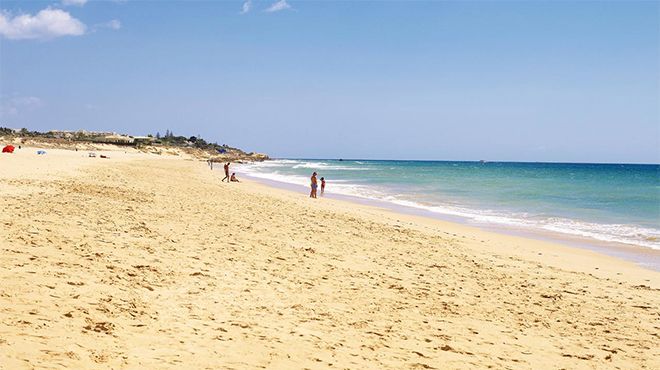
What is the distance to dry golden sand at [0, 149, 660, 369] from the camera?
4941 millimetres

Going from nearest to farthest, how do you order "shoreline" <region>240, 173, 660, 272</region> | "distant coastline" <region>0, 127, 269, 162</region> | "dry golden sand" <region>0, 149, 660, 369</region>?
"dry golden sand" <region>0, 149, 660, 369</region> < "shoreline" <region>240, 173, 660, 272</region> < "distant coastline" <region>0, 127, 269, 162</region>

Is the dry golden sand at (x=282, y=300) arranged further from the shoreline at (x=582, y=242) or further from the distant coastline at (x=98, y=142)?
the distant coastline at (x=98, y=142)

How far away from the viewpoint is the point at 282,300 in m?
6.86

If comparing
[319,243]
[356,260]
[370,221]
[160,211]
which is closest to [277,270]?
[356,260]

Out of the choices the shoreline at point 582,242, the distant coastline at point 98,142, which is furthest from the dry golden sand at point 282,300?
the distant coastline at point 98,142

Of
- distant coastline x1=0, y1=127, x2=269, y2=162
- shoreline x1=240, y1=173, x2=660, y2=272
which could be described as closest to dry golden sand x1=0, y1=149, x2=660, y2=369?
shoreline x1=240, y1=173, x2=660, y2=272

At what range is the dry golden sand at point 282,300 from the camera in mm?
4941

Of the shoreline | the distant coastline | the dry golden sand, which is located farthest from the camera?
the distant coastline

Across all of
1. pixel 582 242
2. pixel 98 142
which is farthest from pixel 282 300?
pixel 98 142

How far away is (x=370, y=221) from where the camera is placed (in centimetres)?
1680

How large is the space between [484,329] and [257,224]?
7679 millimetres

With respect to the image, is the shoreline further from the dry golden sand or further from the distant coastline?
the distant coastline

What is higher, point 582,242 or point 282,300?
point 282,300

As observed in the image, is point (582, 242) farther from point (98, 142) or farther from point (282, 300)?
point (98, 142)
